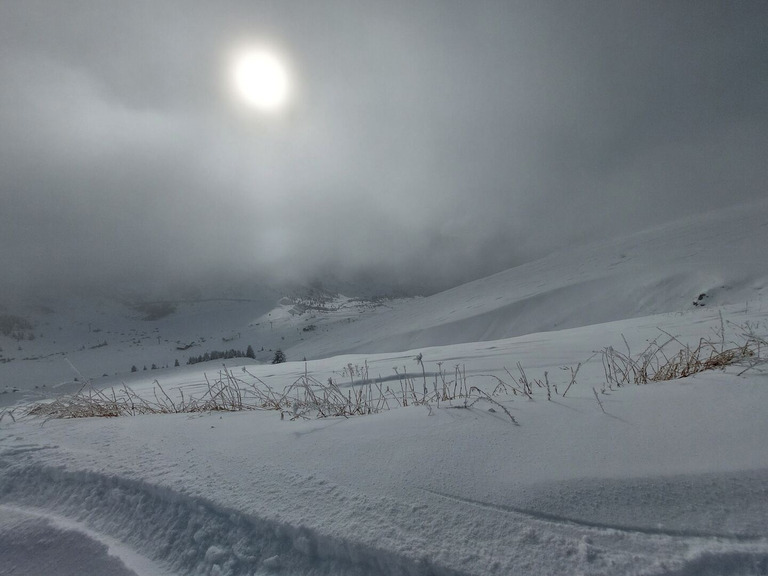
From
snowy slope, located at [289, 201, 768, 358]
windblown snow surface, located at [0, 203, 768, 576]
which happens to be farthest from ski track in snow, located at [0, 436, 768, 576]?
snowy slope, located at [289, 201, 768, 358]

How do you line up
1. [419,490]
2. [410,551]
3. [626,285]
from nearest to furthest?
[410,551]
[419,490]
[626,285]

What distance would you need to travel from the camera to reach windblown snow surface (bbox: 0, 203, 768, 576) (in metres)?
1.00

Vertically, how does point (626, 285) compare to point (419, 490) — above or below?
above

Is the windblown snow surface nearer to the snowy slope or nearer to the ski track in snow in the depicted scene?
the ski track in snow

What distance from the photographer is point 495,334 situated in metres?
17.8

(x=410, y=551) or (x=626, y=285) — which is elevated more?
(x=626, y=285)

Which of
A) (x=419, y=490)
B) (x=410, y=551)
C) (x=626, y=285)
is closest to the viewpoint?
(x=410, y=551)

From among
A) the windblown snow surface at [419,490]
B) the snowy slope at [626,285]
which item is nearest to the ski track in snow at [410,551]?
the windblown snow surface at [419,490]

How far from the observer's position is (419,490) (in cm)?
129

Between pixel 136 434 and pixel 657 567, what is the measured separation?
101 inches

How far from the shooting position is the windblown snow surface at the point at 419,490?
3.28 ft

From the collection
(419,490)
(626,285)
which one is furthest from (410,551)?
(626,285)

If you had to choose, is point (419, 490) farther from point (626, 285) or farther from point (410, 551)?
point (626, 285)

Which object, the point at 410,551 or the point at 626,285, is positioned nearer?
the point at 410,551
